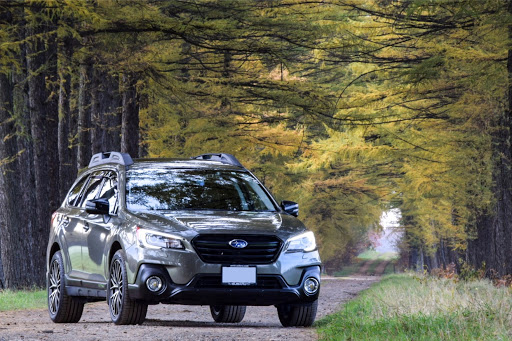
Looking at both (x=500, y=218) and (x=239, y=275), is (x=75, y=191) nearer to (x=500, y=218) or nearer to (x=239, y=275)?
(x=239, y=275)

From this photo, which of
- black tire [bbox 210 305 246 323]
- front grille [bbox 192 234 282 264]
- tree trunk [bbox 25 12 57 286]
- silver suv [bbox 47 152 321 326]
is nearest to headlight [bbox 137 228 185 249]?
silver suv [bbox 47 152 321 326]

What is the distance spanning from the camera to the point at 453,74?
20.9 meters

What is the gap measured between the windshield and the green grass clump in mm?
5027

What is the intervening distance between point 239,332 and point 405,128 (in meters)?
16.4

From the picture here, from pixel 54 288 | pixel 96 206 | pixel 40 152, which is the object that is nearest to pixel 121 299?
pixel 96 206

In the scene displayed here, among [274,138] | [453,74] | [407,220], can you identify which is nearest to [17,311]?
[453,74]

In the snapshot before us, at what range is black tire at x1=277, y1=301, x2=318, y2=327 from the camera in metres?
10.2

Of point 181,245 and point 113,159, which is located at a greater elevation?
point 113,159

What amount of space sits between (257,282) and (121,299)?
149 cm

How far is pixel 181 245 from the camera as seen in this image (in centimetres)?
936

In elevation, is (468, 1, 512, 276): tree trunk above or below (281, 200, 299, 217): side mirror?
below

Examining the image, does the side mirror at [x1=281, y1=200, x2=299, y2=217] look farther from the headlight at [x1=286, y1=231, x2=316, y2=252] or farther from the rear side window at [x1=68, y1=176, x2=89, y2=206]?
the rear side window at [x1=68, y1=176, x2=89, y2=206]

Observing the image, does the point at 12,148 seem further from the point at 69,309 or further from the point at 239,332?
the point at 239,332

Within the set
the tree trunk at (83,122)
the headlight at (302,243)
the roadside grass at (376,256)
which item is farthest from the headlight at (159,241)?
the roadside grass at (376,256)
